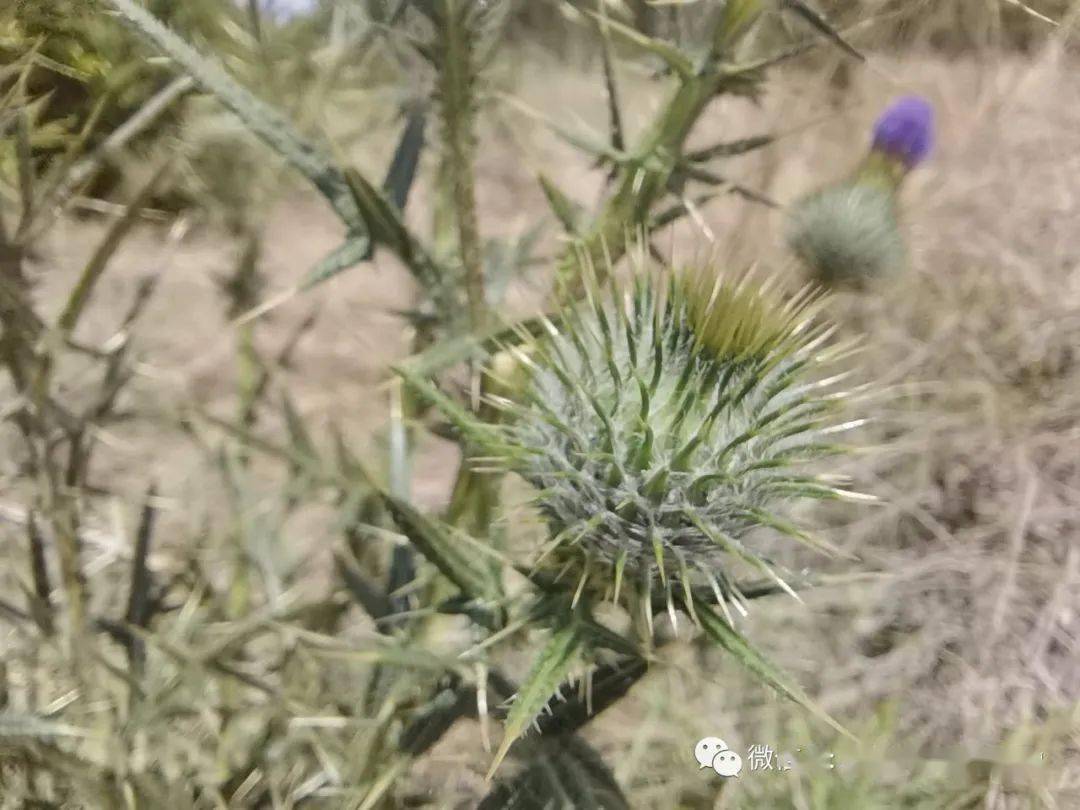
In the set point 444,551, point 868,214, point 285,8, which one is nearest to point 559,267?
point 444,551

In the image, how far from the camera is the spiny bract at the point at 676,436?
80 centimetres

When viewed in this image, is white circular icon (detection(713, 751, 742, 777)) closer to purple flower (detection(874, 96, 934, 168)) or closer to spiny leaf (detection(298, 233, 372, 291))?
spiny leaf (detection(298, 233, 372, 291))

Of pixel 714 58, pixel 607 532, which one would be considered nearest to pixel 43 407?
pixel 607 532

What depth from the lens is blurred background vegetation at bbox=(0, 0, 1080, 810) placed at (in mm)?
1002

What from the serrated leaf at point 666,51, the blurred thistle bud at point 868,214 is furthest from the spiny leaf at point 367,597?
the blurred thistle bud at point 868,214

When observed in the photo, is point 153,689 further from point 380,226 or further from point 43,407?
Result: point 380,226

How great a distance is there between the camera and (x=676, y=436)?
0.83 m

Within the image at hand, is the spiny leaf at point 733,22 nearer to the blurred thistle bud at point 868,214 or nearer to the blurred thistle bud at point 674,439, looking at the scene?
the blurred thistle bud at point 674,439

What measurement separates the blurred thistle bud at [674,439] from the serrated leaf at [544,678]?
Answer: 0.05 m

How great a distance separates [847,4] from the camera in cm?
103

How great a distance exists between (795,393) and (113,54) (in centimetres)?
81

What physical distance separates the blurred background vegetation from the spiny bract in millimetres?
76

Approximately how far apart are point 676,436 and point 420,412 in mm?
746

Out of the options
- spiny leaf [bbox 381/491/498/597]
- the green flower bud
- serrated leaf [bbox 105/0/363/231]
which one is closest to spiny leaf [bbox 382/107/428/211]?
serrated leaf [bbox 105/0/363/231]
